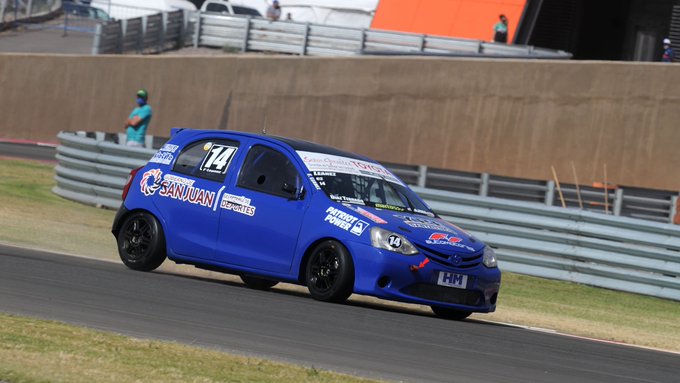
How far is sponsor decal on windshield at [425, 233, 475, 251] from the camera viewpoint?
11.1 m

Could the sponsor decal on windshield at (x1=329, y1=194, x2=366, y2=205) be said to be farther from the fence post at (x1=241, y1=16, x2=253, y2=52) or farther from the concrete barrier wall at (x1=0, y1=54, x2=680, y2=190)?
the fence post at (x1=241, y1=16, x2=253, y2=52)

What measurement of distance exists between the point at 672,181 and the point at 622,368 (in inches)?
557

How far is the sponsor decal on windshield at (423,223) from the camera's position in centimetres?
1125

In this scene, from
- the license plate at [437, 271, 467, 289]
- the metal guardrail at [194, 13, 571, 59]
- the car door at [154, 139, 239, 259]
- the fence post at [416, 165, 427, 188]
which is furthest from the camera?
the metal guardrail at [194, 13, 571, 59]

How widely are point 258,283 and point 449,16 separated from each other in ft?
85.1

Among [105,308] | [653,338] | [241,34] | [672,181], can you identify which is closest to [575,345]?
[653,338]

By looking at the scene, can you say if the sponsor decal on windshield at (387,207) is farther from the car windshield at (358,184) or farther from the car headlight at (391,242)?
the car headlight at (391,242)

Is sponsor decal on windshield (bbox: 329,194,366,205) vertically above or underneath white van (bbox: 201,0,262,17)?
underneath

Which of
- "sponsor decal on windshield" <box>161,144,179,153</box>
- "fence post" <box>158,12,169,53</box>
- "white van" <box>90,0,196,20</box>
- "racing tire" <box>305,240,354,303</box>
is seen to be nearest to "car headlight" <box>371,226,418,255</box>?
"racing tire" <box>305,240,354,303</box>

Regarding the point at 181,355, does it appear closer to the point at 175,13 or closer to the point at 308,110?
the point at 308,110

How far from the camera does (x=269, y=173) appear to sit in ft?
39.1

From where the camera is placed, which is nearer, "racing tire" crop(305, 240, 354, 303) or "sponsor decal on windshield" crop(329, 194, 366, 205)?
"racing tire" crop(305, 240, 354, 303)

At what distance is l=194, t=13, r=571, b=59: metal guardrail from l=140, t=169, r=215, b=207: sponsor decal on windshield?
2066 cm

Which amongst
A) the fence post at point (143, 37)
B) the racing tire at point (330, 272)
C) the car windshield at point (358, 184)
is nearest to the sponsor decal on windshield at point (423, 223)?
the car windshield at point (358, 184)
